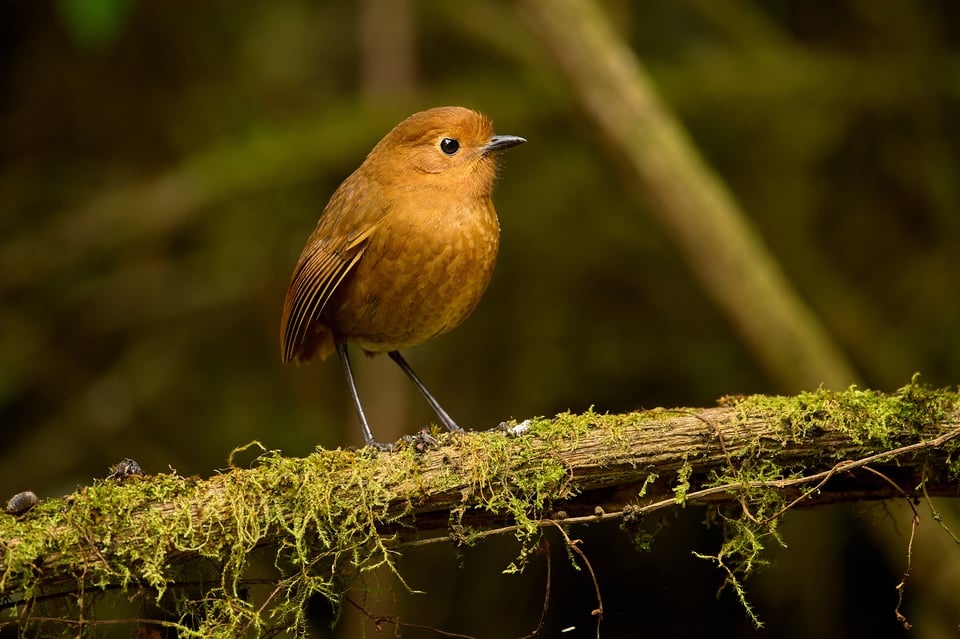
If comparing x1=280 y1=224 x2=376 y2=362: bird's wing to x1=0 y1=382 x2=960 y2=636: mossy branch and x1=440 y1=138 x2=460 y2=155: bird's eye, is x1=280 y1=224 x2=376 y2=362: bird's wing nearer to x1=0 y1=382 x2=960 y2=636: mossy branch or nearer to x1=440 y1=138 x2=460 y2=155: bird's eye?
x1=440 y1=138 x2=460 y2=155: bird's eye

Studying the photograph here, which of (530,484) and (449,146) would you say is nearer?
(530,484)

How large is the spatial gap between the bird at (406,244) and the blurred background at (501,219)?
1857 mm

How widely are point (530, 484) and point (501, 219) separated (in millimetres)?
3420


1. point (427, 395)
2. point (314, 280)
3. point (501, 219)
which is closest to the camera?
point (314, 280)

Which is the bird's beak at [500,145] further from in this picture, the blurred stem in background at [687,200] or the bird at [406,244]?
the blurred stem in background at [687,200]

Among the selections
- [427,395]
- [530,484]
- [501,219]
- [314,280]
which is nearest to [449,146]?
[314,280]

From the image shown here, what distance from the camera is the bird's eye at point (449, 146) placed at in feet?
11.1

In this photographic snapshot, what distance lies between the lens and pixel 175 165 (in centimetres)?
599

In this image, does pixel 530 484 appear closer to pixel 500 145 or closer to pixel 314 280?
pixel 314 280

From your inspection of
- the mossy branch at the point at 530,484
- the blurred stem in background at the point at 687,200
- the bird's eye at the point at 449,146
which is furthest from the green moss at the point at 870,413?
the blurred stem in background at the point at 687,200

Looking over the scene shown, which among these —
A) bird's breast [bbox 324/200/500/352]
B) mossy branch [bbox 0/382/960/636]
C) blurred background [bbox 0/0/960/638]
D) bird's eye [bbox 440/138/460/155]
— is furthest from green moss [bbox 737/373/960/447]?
blurred background [bbox 0/0/960/638]

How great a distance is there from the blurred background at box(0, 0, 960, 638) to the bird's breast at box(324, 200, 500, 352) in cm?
200

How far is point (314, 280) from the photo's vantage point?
329 cm

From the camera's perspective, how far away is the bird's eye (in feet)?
11.1
